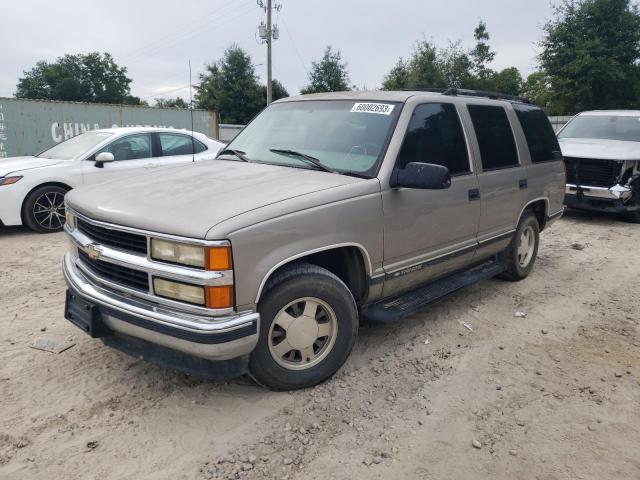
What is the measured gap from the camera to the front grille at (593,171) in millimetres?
8664

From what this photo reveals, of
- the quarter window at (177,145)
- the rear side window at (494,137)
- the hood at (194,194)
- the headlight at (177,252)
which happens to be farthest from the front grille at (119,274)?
the quarter window at (177,145)

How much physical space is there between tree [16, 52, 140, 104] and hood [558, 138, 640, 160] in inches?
2642

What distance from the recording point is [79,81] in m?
66.8

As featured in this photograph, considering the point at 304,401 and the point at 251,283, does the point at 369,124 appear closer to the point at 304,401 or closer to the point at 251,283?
the point at 251,283

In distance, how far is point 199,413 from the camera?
297 centimetres

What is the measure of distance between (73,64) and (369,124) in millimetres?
75317

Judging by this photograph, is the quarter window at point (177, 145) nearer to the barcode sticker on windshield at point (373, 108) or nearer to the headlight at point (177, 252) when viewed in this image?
the barcode sticker on windshield at point (373, 108)

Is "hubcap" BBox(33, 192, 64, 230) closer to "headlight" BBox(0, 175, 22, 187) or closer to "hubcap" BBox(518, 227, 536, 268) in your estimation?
"headlight" BBox(0, 175, 22, 187)

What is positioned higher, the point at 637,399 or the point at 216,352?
the point at 216,352

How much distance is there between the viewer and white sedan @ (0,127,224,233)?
6.95 meters

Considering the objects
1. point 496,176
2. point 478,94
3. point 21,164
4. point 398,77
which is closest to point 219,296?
point 496,176

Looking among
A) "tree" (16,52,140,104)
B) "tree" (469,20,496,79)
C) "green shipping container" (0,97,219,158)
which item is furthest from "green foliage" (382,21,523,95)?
"tree" (16,52,140,104)

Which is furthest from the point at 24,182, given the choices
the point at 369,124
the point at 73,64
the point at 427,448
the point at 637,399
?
the point at 73,64

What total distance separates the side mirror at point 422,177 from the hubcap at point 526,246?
2463 millimetres
